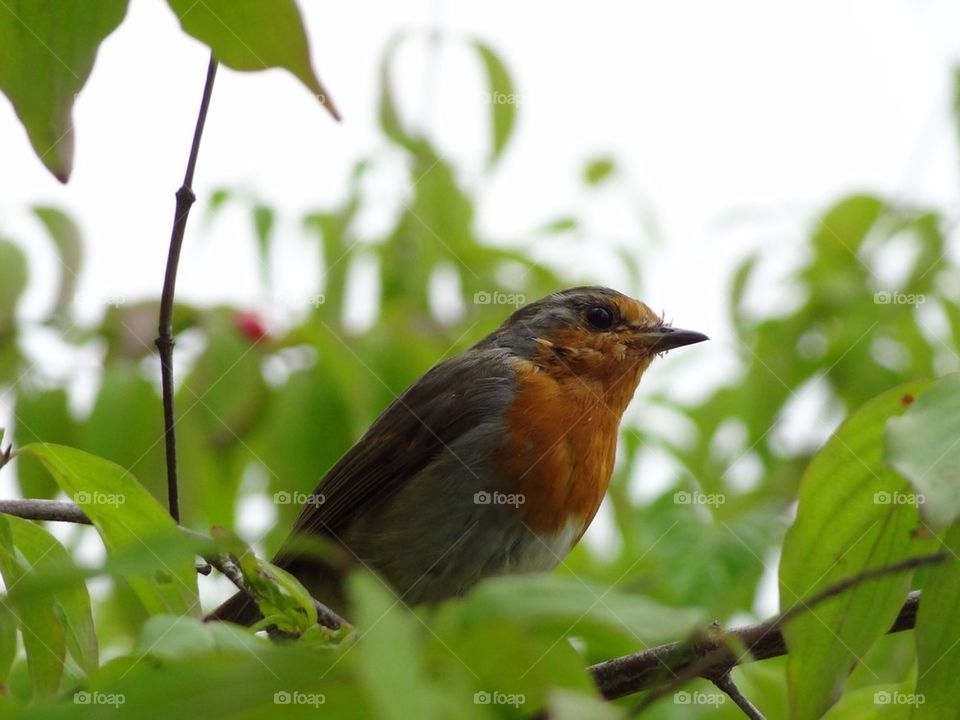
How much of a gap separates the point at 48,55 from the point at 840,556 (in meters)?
1.55

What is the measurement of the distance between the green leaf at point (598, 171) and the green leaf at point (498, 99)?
135 centimetres

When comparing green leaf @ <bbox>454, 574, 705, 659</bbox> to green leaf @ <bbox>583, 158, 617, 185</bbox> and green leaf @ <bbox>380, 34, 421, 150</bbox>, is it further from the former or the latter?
green leaf @ <bbox>583, 158, 617, 185</bbox>

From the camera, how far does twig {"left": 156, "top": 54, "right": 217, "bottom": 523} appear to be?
204cm

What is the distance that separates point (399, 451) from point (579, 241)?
1628 millimetres

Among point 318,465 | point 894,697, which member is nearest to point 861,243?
point 318,465

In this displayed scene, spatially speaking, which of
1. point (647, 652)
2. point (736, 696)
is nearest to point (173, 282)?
point (647, 652)

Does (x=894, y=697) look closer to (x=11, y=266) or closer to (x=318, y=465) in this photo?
(x=318, y=465)

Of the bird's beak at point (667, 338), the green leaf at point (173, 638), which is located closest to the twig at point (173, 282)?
the green leaf at point (173, 638)

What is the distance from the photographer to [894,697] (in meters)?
2.27

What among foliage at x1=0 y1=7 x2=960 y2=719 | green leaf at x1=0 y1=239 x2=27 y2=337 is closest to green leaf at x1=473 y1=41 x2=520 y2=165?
foliage at x1=0 y1=7 x2=960 y2=719

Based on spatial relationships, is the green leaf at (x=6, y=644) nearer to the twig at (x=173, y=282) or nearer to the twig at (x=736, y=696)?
the twig at (x=173, y=282)

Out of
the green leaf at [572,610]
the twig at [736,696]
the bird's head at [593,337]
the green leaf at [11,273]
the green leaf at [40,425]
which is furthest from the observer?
the bird's head at [593,337]

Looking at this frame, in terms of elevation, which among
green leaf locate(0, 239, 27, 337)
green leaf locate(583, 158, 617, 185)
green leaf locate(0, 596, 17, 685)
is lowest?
green leaf locate(0, 596, 17, 685)

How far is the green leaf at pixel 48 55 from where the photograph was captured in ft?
5.91
